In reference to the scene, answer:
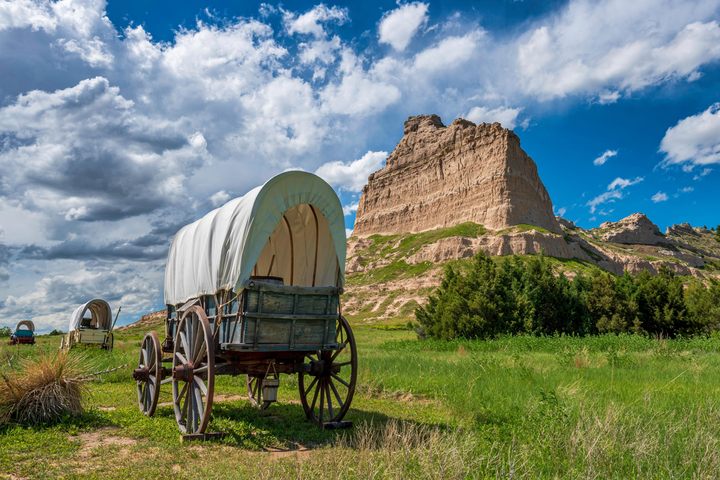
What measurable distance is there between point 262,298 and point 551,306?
2935cm

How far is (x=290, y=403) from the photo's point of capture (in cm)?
1041

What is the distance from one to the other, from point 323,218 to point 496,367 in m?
7.01

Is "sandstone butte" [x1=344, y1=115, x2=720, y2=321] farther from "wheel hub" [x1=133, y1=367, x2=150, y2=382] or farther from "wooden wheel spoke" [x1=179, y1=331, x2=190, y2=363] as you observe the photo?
"wooden wheel spoke" [x1=179, y1=331, x2=190, y2=363]

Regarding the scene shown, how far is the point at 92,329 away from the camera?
23.5 metres

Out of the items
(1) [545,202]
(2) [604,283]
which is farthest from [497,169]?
(2) [604,283]

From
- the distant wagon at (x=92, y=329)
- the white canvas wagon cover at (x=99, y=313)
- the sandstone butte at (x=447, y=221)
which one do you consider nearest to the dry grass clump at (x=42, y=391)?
the distant wagon at (x=92, y=329)

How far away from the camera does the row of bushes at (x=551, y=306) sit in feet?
94.7

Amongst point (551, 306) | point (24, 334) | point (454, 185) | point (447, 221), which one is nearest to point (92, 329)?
point (24, 334)

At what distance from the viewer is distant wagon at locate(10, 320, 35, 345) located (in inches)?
1271

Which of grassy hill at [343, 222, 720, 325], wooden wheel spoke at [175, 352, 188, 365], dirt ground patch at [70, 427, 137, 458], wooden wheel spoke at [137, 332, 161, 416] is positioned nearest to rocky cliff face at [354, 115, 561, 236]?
grassy hill at [343, 222, 720, 325]

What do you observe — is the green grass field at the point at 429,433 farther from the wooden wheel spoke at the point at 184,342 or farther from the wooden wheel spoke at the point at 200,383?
the wooden wheel spoke at the point at 184,342

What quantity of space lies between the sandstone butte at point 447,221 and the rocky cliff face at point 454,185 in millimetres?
263

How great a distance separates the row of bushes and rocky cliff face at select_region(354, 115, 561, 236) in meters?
65.2

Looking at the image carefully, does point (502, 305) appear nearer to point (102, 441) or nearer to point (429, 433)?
point (429, 433)
